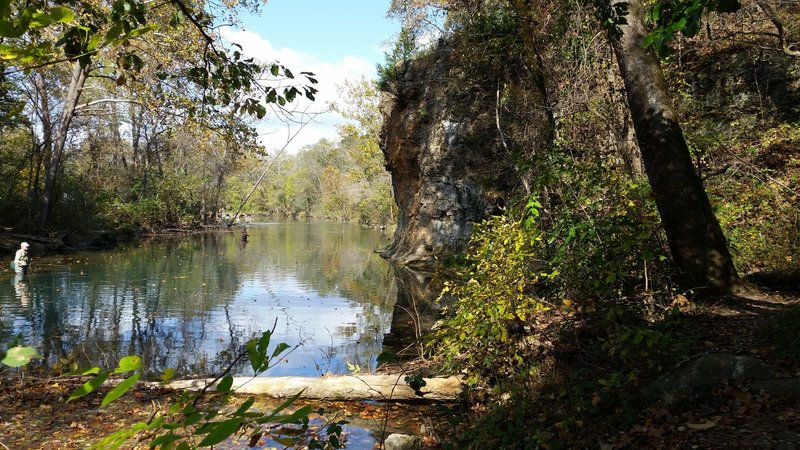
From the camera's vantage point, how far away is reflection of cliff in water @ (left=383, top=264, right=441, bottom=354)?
403 inches

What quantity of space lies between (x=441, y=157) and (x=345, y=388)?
57.0 feet

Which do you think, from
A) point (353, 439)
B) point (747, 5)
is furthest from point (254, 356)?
point (747, 5)

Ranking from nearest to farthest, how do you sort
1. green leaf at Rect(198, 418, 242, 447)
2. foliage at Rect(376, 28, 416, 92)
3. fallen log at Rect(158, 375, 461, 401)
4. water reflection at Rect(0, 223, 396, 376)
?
green leaf at Rect(198, 418, 242, 447), fallen log at Rect(158, 375, 461, 401), water reflection at Rect(0, 223, 396, 376), foliage at Rect(376, 28, 416, 92)

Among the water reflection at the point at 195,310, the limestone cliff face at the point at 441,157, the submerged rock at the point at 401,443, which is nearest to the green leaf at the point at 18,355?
the water reflection at the point at 195,310

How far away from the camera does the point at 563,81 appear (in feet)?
33.1

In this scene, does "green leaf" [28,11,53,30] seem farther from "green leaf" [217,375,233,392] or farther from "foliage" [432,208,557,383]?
"foliage" [432,208,557,383]

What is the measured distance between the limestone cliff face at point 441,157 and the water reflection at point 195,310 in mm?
2857

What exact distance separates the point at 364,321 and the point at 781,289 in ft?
29.6

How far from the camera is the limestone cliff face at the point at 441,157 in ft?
69.3

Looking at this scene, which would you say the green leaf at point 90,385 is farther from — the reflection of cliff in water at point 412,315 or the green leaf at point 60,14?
the reflection of cliff in water at point 412,315

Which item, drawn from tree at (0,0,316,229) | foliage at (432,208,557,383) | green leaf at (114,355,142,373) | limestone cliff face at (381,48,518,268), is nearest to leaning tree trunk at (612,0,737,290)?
foliage at (432,208,557,383)

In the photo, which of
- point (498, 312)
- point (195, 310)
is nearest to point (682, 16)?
point (498, 312)

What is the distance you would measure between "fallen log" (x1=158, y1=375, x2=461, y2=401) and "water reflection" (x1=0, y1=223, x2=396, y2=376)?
74 cm

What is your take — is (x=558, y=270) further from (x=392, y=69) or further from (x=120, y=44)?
(x=392, y=69)
